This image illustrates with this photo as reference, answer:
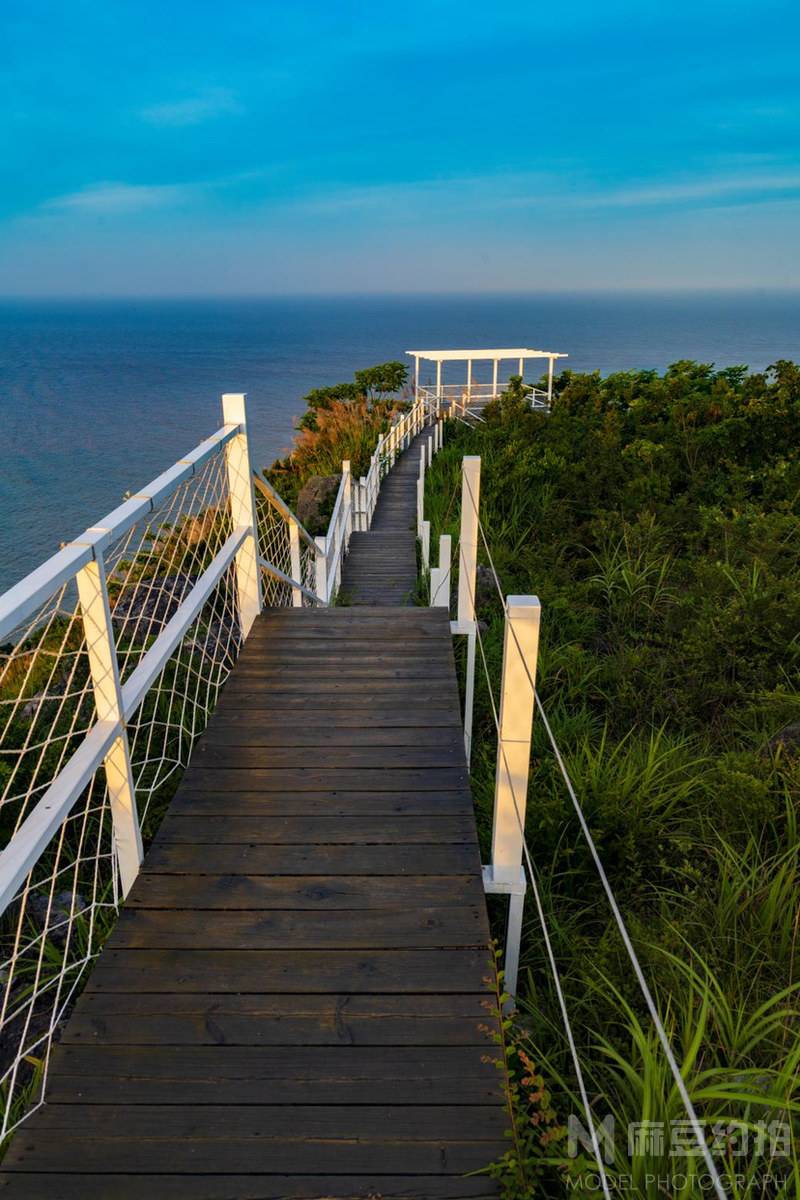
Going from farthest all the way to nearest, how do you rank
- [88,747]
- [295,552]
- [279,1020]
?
[295,552], [88,747], [279,1020]

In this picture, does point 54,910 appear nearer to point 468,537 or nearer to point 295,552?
point 468,537

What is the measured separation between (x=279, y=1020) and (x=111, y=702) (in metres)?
1.03

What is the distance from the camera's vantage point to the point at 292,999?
6.64ft

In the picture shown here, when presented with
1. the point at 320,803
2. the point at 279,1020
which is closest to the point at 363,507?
the point at 320,803

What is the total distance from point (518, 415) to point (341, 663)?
29.4 ft

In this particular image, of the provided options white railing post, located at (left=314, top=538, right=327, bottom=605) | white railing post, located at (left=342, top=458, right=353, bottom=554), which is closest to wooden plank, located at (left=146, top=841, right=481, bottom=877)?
white railing post, located at (left=314, top=538, right=327, bottom=605)

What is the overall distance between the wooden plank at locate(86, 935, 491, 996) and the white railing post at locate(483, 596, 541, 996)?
242mm

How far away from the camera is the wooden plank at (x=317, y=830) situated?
267 centimetres

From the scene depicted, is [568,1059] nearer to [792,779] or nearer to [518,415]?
[792,779]

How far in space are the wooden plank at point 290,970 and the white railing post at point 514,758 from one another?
0.24 metres

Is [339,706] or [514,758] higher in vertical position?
[514,758]

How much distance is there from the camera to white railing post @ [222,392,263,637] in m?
4.11

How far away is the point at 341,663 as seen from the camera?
13.3ft

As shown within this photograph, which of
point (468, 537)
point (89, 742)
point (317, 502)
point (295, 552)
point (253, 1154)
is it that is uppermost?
point (468, 537)
